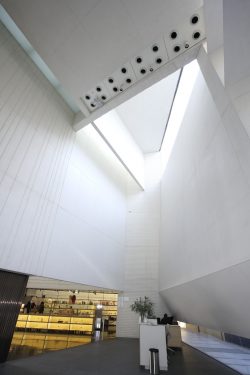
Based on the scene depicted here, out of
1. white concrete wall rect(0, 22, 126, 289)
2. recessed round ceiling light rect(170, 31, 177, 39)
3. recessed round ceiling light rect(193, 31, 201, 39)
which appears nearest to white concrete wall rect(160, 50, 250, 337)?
recessed round ceiling light rect(193, 31, 201, 39)

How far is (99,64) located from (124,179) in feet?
26.0

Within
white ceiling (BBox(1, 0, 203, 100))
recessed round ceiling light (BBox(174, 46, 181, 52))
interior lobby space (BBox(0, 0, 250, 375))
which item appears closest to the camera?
interior lobby space (BBox(0, 0, 250, 375))

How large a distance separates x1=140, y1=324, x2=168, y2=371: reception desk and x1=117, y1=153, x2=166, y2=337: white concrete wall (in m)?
6.22

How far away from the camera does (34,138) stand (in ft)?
22.9

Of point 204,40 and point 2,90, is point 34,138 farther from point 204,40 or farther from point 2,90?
point 204,40

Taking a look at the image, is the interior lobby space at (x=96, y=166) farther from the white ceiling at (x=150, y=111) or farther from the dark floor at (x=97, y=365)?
the white ceiling at (x=150, y=111)

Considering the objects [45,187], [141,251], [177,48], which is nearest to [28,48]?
[45,187]

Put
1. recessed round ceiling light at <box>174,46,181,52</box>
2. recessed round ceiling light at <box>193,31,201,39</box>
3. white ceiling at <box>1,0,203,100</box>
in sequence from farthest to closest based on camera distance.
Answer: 1. recessed round ceiling light at <box>174,46,181,52</box>
2. recessed round ceiling light at <box>193,31,201,39</box>
3. white ceiling at <box>1,0,203,100</box>

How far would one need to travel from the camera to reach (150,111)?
12133 mm

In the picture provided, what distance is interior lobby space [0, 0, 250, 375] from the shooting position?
4.26m

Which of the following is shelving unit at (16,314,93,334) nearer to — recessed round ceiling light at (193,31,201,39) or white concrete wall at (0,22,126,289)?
white concrete wall at (0,22,126,289)

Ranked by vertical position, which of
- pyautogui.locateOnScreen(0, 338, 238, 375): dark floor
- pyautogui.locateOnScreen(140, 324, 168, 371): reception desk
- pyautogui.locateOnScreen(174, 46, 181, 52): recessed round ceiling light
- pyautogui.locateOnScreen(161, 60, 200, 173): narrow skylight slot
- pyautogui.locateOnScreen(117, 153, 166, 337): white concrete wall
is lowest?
pyautogui.locateOnScreen(0, 338, 238, 375): dark floor

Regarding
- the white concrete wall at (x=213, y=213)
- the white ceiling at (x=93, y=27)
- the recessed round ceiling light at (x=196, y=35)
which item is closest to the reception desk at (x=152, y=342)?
the white concrete wall at (x=213, y=213)

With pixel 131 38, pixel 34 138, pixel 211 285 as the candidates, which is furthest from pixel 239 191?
pixel 34 138
